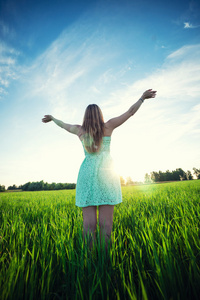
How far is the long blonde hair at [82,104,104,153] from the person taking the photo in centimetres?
192

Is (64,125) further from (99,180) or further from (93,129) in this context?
(99,180)

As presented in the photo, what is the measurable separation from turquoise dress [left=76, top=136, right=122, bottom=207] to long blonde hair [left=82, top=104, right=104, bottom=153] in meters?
0.09

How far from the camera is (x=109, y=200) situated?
1.69 m

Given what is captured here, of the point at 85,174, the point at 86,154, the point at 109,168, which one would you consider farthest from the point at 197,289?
the point at 86,154

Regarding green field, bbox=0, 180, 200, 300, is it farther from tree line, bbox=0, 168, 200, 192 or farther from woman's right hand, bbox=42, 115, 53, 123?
tree line, bbox=0, 168, 200, 192

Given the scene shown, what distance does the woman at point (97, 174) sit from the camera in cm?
168

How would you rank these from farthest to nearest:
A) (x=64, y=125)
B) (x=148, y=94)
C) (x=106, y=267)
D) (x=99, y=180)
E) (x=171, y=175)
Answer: (x=171, y=175), (x=64, y=125), (x=148, y=94), (x=99, y=180), (x=106, y=267)

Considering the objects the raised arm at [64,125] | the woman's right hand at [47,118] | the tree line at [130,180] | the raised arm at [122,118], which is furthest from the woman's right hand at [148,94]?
the tree line at [130,180]

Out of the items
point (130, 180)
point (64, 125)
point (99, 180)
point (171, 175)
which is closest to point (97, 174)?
point (99, 180)

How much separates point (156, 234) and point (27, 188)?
71.7 m

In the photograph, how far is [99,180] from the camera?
1.83 m

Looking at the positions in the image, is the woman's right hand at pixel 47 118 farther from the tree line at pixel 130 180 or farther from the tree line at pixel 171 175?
the tree line at pixel 171 175

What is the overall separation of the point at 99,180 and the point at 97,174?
9cm

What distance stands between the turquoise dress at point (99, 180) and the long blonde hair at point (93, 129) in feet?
0.30
